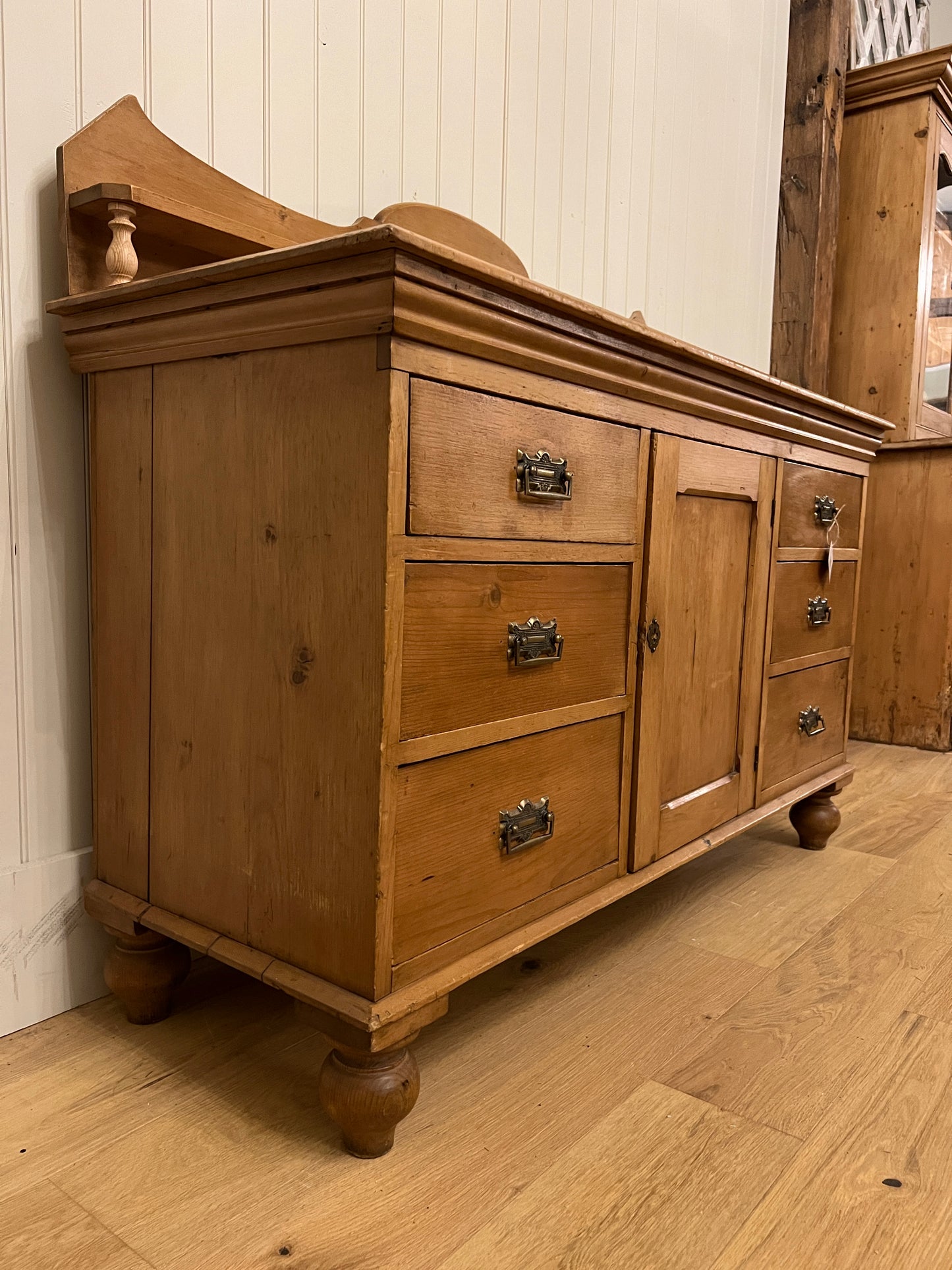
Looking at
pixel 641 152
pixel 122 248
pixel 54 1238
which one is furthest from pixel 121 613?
pixel 641 152

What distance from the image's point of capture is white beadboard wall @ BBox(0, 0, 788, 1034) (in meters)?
1.06

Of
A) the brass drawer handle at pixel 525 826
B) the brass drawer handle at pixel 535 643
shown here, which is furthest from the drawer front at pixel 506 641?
the brass drawer handle at pixel 525 826

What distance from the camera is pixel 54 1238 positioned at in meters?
0.77

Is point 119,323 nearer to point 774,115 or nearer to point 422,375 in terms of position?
point 422,375

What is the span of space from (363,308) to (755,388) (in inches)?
28.7

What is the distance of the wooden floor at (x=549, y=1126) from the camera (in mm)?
781

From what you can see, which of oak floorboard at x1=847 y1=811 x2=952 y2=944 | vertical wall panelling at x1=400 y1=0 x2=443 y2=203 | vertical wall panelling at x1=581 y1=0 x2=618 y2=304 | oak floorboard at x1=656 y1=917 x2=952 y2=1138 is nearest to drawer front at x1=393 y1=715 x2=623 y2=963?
oak floorboard at x1=656 y1=917 x2=952 y2=1138

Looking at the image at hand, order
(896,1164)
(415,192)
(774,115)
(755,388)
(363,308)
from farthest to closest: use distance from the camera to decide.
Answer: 1. (774,115)
2. (415,192)
3. (755,388)
4. (896,1164)
5. (363,308)

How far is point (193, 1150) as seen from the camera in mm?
879

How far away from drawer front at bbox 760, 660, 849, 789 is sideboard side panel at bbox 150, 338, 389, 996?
2.91 feet

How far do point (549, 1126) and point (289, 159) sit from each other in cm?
125

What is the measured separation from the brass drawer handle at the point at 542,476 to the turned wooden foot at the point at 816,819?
106 cm

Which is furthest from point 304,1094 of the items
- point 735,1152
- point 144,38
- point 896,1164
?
point 144,38

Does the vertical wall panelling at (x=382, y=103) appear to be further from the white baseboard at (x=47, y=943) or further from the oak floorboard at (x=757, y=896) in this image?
the oak floorboard at (x=757, y=896)
